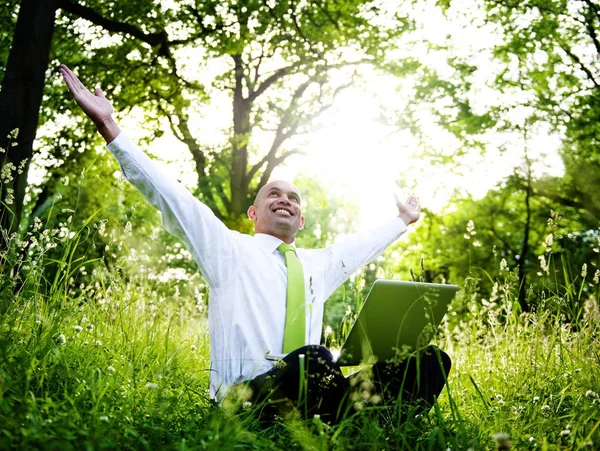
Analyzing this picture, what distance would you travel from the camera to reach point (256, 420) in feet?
7.88

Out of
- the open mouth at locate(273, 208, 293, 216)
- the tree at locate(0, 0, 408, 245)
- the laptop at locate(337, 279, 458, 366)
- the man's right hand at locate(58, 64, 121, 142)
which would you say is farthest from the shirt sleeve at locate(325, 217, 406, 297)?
the tree at locate(0, 0, 408, 245)

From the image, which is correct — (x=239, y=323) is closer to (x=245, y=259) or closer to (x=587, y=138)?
(x=245, y=259)

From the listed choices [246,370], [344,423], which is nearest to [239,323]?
[246,370]

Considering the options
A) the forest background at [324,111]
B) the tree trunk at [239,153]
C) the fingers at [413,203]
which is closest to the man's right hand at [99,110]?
the forest background at [324,111]

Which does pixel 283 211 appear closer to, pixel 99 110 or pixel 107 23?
pixel 99 110

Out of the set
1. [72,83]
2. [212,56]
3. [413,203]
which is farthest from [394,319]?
[212,56]

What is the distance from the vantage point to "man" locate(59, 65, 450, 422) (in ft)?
8.39

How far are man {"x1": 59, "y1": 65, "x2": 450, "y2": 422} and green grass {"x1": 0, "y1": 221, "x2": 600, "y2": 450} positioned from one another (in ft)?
0.44

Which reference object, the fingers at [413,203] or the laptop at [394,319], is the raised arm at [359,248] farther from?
the laptop at [394,319]

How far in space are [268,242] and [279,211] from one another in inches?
8.3

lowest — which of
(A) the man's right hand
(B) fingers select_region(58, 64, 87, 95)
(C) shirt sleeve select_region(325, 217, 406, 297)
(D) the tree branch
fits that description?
(C) shirt sleeve select_region(325, 217, 406, 297)

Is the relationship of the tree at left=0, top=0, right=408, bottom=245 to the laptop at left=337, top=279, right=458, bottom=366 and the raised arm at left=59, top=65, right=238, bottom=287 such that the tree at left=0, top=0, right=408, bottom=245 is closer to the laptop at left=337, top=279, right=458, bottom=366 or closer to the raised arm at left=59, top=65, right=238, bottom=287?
the raised arm at left=59, top=65, right=238, bottom=287

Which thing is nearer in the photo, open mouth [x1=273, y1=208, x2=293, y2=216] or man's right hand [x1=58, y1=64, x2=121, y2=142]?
man's right hand [x1=58, y1=64, x2=121, y2=142]

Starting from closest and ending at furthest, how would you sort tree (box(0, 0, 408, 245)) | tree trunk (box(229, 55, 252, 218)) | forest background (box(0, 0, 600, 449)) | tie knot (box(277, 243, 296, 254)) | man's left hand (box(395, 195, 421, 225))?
1. tie knot (box(277, 243, 296, 254))
2. man's left hand (box(395, 195, 421, 225))
3. forest background (box(0, 0, 600, 449))
4. tree (box(0, 0, 408, 245))
5. tree trunk (box(229, 55, 252, 218))
